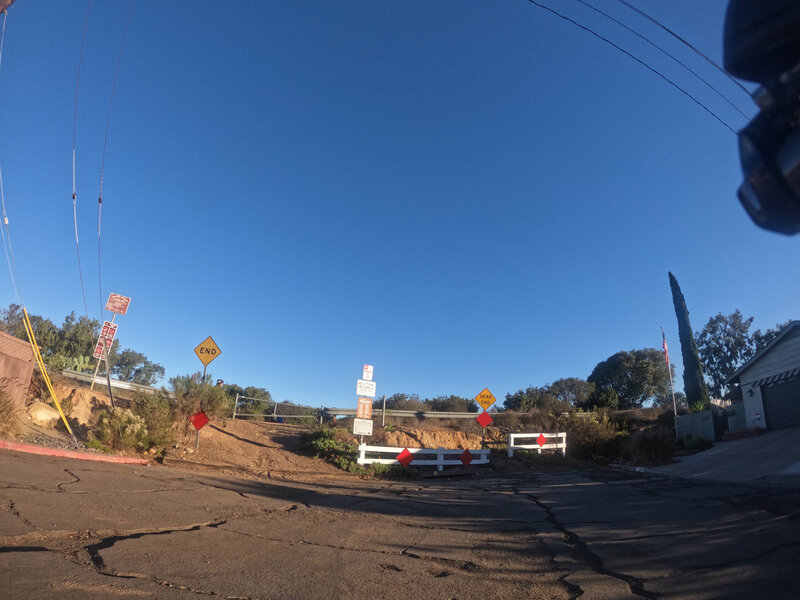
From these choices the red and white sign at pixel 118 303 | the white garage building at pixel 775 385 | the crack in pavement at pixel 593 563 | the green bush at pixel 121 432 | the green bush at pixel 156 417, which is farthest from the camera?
the white garage building at pixel 775 385

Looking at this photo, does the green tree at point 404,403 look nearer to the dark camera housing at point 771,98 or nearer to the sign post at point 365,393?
the sign post at point 365,393

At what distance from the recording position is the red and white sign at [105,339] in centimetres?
1623

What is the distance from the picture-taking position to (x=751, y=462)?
14.6m

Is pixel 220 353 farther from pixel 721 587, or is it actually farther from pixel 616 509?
pixel 721 587

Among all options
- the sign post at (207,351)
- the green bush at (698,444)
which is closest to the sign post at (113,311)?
the sign post at (207,351)

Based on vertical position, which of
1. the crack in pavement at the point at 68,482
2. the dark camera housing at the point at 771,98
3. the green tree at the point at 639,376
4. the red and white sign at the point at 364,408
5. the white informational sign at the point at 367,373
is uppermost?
the green tree at the point at 639,376

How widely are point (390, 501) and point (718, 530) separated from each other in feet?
19.0

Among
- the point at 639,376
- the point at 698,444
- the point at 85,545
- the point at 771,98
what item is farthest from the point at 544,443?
the point at 639,376

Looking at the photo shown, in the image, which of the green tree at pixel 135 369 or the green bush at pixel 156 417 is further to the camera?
the green tree at pixel 135 369

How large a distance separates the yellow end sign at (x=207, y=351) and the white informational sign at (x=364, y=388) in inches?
193

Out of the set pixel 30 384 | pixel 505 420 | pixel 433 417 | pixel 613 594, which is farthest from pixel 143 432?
pixel 505 420

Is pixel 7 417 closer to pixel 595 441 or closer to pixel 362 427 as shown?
pixel 362 427

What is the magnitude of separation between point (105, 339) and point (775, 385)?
2680cm

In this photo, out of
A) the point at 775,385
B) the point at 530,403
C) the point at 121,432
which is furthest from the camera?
the point at 530,403
